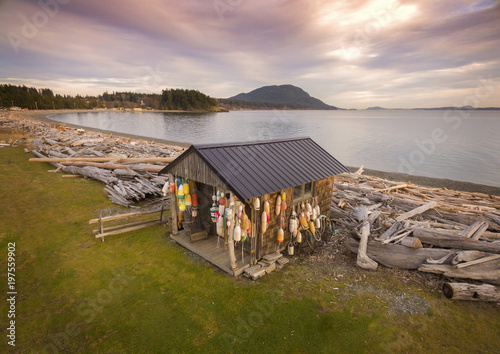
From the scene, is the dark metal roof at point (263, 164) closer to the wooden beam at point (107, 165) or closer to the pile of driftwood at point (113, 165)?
the pile of driftwood at point (113, 165)

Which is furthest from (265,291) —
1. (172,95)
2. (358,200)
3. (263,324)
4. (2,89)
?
(172,95)

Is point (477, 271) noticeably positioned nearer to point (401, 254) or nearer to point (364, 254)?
point (401, 254)

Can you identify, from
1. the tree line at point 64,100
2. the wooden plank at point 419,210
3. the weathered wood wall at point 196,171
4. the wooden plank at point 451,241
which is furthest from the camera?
the tree line at point 64,100

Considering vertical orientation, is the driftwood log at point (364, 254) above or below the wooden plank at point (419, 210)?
below

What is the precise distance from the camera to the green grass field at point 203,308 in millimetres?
6129

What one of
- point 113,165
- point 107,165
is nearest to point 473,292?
point 113,165

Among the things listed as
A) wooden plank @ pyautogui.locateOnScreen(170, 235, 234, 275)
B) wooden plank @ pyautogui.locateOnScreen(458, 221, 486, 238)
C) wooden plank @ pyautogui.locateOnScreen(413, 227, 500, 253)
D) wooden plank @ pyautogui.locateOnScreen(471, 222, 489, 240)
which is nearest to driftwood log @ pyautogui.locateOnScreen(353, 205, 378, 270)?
wooden plank @ pyautogui.locateOnScreen(413, 227, 500, 253)

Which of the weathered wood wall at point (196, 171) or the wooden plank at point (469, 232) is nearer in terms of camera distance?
the weathered wood wall at point (196, 171)

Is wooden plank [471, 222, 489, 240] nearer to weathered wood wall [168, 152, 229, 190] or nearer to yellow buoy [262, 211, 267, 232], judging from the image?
yellow buoy [262, 211, 267, 232]

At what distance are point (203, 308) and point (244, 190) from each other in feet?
12.9

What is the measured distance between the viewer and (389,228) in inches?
415

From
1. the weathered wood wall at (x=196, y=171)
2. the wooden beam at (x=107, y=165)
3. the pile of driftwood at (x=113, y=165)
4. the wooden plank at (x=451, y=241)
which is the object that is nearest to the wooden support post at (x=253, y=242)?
the weathered wood wall at (x=196, y=171)

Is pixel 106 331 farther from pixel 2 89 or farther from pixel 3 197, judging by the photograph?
pixel 2 89

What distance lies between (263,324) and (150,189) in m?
13.0
